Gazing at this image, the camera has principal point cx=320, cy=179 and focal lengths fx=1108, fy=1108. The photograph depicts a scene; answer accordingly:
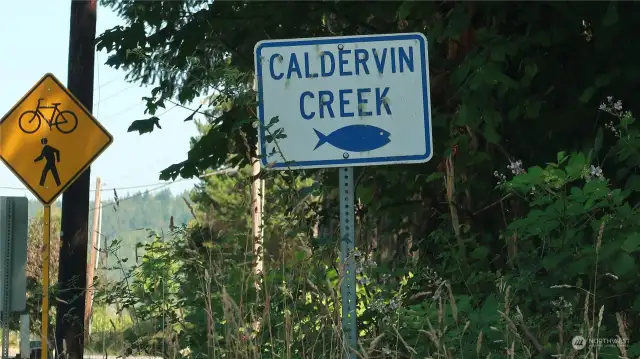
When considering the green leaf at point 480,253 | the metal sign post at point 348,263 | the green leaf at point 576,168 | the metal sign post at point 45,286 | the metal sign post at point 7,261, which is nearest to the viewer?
the metal sign post at point 348,263

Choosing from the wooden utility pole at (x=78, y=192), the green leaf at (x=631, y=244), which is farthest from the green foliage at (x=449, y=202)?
the wooden utility pole at (x=78, y=192)

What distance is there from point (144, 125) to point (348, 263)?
15.9ft

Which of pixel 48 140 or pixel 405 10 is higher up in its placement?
pixel 405 10

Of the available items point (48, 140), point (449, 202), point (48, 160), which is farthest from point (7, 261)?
point (449, 202)

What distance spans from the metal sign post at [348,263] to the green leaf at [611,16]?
259 cm

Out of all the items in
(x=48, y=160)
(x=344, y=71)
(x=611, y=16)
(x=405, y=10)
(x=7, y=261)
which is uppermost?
(x=405, y=10)

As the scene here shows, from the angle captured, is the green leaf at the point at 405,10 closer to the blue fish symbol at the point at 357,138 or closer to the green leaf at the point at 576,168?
the green leaf at the point at 576,168

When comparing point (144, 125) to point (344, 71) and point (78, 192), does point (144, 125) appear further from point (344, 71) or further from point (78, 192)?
point (344, 71)

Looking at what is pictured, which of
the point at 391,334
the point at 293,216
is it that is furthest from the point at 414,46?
the point at 391,334

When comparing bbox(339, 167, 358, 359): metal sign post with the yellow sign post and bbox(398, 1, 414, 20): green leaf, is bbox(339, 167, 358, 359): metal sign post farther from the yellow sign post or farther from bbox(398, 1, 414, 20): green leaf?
the yellow sign post

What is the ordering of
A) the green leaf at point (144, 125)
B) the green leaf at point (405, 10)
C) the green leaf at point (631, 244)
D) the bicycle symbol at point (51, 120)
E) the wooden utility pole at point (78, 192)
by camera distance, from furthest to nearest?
1. the wooden utility pole at point (78, 192)
2. the bicycle symbol at point (51, 120)
3. the green leaf at point (144, 125)
4. the green leaf at point (405, 10)
5. the green leaf at point (631, 244)

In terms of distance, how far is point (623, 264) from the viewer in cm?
460

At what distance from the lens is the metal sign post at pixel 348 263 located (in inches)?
183

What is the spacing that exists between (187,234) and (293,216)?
2.49 feet
